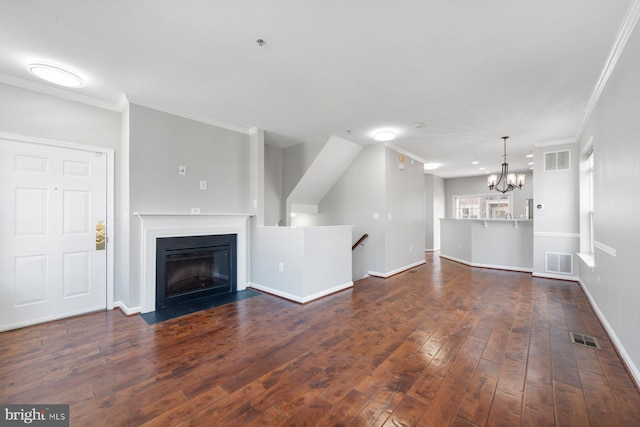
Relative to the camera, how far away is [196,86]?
2.98 m

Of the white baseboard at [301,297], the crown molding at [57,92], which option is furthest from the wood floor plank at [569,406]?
the crown molding at [57,92]

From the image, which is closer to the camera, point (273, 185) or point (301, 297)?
point (301, 297)

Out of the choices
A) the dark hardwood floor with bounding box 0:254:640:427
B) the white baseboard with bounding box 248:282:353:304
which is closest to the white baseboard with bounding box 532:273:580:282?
the dark hardwood floor with bounding box 0:254:640:427

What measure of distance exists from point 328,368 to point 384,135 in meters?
3.73

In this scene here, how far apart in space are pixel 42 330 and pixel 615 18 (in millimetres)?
5794

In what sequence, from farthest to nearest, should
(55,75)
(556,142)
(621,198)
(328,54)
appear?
(556,142), (55,75), (328,54), (621,198)

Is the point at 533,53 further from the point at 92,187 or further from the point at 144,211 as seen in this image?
the point at 92,187

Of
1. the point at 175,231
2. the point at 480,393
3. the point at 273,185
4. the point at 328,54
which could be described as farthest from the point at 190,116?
the point at 480,393

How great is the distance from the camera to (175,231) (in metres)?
3.60

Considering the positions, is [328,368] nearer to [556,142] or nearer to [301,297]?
[301,297]

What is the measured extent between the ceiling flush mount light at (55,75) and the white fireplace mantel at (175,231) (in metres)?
1.50

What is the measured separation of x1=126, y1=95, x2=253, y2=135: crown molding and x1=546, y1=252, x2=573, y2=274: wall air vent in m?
6.01

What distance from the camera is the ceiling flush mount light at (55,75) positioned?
2584 mm

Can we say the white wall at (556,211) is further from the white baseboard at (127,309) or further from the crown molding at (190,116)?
the white baseboard at (127,309)
